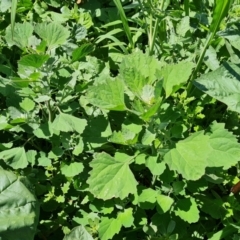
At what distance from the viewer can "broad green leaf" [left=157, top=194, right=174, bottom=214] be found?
2168 millimetres

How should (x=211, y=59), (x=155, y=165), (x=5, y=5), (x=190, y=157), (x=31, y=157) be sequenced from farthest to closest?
(x=5, y=5)
(x=211, y=59)
(x=31, y=157)
(x=155, y=165)
(x=190, y=157)

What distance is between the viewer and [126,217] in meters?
2.24

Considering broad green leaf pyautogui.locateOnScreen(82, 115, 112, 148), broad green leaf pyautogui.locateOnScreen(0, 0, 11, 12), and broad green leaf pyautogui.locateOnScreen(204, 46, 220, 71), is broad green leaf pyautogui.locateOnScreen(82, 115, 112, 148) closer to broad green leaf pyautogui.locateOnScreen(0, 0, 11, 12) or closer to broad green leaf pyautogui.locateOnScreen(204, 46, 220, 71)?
broad green leaf pyautogui.locateOnScreen(204, 46, 220, 71)

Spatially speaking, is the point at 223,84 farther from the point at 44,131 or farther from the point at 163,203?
the point at 44,131

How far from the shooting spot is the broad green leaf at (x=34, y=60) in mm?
1979

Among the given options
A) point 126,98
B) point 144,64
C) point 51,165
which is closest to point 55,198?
point 51,165

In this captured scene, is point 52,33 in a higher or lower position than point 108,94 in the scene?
higher

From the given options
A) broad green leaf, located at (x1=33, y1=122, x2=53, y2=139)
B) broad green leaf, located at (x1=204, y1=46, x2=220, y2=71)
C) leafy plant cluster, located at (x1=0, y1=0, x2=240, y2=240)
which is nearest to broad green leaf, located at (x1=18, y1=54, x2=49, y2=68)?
leafy plant cluster, located at (x1=0, y1=0, x2=240, y2=240)

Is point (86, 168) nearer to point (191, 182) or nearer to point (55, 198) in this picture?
point (55, 198)

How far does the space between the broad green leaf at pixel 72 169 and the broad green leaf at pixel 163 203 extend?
0.34m

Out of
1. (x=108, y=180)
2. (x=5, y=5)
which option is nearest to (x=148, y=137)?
(x=108, y=180)

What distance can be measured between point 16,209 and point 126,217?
470 millimetres

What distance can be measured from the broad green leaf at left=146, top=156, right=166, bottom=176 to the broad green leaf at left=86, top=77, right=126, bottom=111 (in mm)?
226

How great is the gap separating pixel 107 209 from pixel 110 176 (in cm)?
26
